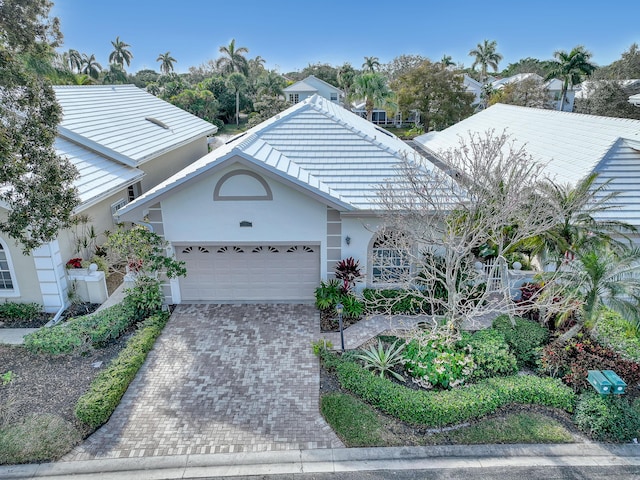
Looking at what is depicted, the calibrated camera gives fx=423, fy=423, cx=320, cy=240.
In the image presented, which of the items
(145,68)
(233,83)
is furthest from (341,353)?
(145,68)

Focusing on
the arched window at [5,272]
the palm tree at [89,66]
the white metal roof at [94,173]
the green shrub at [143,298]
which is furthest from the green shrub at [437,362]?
the palm tree at [89,66]

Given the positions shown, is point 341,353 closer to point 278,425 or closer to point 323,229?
point 278,425

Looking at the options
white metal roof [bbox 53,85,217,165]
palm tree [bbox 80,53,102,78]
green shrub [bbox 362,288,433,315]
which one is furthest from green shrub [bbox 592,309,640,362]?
palm tree [bbox 80,53,102,78]

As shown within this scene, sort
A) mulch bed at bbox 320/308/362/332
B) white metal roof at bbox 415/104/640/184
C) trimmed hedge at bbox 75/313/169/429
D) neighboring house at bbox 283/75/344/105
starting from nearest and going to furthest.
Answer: trimmed hedge at bbox 75/313/169/429 < mulch bed at bbox 320/308/362/332 < white metal roof at bbox 415/104/640/184 < neighboring house at bbox 283/75/344/105

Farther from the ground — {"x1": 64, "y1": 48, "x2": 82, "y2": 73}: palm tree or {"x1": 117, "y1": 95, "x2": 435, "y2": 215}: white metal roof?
{"x1": 64, "y1": 48, "x2": 82, "y2": 73}: palm tree

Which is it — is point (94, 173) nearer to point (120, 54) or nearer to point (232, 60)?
point (232, 60)

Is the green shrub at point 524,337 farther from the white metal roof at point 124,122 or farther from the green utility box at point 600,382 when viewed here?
the white metal roof at point 124,122

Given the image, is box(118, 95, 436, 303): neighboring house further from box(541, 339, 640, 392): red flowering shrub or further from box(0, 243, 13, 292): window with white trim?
box(541, 339, 640, 392): red flowering shrub
